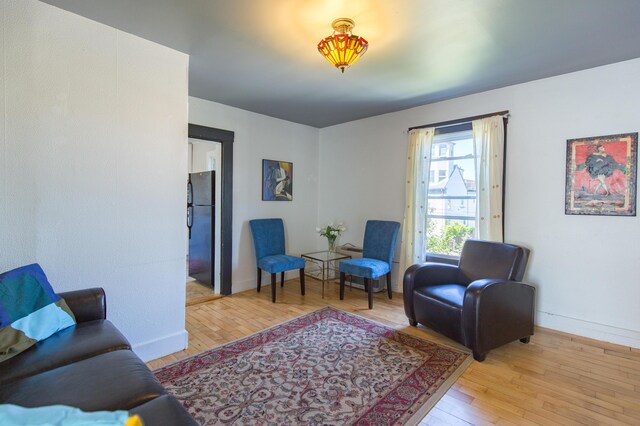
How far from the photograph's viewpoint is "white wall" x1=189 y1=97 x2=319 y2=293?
4.07 meters

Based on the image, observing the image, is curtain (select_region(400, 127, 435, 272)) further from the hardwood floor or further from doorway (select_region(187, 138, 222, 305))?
doorway (select_region(187, 138, 222, 305))

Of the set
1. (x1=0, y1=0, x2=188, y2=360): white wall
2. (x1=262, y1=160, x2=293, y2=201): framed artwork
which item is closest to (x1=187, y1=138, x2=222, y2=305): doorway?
(x1=262, y1=160, x2=293, y2=201): framed artwork

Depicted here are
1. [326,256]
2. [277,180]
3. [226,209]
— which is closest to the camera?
[226,209]

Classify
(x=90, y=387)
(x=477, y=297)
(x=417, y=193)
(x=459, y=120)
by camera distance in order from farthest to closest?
(x=417, y=193) < (x=459, y=120) < (x=477, y=297) < (x=90, y=387)

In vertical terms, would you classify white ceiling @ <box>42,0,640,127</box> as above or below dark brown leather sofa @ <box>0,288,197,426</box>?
above

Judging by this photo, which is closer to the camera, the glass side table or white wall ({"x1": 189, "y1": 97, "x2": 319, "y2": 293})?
white wall ({"x1": 189, "y1": 97, "x2": 319, "y2": 293})

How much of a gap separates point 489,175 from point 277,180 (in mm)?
2792

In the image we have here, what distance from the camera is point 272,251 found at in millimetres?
4285

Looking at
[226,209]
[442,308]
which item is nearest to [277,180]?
[226,209]

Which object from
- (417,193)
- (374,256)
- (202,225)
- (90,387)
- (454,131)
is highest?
(454,131)

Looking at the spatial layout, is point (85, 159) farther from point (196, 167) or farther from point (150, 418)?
point (196, 167)

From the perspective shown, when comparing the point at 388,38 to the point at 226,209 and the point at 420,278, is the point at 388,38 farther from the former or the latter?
the point at 226,209

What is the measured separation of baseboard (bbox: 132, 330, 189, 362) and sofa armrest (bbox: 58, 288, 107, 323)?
0.62m

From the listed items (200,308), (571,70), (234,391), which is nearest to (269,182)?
(200,308)
